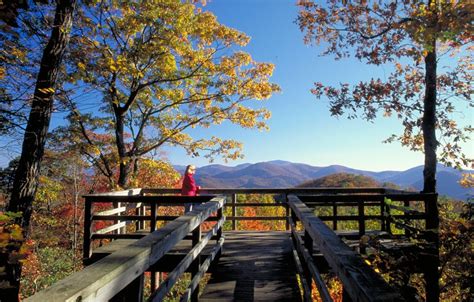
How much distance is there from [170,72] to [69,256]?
61.1 feet

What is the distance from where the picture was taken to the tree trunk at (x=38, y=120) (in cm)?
646

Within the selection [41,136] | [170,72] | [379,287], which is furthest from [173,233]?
[170,72]

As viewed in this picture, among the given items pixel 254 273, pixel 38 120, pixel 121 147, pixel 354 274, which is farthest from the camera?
pixel 121 147

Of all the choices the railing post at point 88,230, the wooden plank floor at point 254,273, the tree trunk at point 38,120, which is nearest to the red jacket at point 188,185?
the wooden plank floor at point 254,273

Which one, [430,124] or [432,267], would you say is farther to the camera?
[430,124]

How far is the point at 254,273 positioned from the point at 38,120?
5136mm

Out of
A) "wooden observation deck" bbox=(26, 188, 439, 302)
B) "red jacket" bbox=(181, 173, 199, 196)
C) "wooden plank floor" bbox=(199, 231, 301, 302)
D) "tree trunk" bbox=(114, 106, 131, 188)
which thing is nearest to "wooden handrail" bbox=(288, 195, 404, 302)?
"wooden observation deck" bbox=(26, 188, 439, 302)

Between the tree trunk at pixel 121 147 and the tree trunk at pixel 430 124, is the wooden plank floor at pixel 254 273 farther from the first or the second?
the tree trunk at pixel 121 147

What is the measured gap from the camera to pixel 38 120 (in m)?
6.81

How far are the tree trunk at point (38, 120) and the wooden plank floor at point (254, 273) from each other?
378 centimetres

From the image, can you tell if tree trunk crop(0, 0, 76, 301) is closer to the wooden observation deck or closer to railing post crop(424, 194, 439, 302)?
the wooden observation deck

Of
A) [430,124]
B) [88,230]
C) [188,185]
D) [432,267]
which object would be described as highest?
[430,124]

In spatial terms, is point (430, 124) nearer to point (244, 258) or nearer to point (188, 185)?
point (244, 258)

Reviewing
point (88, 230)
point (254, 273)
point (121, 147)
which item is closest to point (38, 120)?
point (88, 230)
